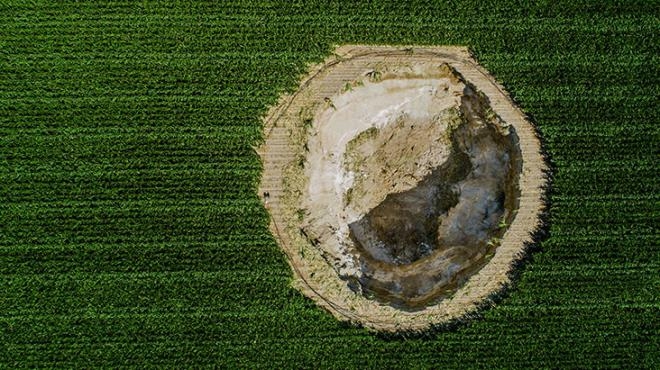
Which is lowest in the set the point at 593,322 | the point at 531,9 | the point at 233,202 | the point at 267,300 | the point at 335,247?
the point at 593,322

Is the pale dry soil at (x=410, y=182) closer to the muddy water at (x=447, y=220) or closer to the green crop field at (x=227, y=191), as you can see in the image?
the muddy water at (x=447, y=220)

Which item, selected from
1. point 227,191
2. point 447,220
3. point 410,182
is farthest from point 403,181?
point 227,191

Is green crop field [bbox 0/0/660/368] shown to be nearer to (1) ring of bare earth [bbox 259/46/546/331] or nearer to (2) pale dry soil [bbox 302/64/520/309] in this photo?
(1) ring of bare earth [bbox 259/46/546/331]

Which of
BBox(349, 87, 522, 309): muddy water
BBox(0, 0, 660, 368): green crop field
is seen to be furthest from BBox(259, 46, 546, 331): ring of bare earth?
BBox(0, 0, 660, 368): green crop field

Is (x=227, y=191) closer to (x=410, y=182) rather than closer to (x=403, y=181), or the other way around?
(x=403, y=181)

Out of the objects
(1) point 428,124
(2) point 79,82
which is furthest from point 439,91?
(2) point 79,82

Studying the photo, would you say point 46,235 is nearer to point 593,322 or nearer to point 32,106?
point 32,106
